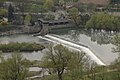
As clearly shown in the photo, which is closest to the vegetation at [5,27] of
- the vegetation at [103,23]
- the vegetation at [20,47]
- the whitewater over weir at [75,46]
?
the whitewater over weir at [75,46]

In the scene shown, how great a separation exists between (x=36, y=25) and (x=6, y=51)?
6.07m

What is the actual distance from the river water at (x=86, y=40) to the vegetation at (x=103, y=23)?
1114 mm

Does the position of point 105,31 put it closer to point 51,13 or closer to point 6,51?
point 51,13

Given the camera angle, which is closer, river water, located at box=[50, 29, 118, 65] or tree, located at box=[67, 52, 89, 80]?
tree, located at box=[67, 52, 89, 80]

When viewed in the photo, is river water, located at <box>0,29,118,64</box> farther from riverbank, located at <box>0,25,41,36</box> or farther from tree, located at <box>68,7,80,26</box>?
tree, located at <box>68,7,80,26</box>

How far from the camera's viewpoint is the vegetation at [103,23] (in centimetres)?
2395

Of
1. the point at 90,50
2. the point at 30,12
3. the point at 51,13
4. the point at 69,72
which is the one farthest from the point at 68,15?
the point at 69,72

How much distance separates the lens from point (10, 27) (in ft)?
82.7

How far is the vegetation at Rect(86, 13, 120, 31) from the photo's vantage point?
24.0m

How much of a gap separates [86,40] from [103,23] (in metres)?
3.25

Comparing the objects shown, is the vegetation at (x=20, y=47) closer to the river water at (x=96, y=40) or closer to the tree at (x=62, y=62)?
the river water at (x=96, y=40)

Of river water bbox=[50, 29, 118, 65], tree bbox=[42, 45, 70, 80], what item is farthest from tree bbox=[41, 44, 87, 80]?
river water bbox=[50, 29, 118, 65]

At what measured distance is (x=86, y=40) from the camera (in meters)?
21.7

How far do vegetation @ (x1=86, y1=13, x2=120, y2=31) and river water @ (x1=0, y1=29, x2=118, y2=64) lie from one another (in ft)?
3.66
